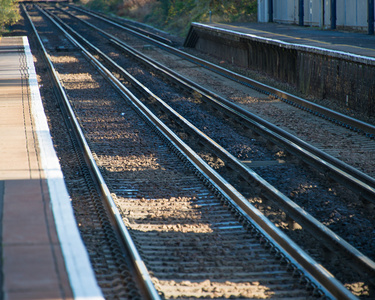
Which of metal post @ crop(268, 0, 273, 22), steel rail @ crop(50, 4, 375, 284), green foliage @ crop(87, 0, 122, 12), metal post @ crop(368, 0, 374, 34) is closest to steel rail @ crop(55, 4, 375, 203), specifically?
steel rail @ crop(50, 4, 375, 284)

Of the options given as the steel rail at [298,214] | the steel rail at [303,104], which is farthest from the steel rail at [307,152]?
the steel rail at [303,104]

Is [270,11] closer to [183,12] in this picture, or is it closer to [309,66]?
[183,12]

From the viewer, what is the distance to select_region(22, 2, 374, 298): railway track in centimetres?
604

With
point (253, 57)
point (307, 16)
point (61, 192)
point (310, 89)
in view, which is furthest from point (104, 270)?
point (307, 16)

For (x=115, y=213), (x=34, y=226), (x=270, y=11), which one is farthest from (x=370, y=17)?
(x=34, y=226)

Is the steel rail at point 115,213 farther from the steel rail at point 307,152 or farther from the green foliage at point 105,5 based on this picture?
the green foliage at point 105,5

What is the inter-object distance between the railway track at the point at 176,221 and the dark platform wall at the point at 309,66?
6684 millimetres

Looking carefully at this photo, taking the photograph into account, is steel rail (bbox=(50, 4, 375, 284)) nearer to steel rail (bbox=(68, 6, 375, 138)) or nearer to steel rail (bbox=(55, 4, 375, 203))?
steel rail (bbox=(55, 4, 375, 203))

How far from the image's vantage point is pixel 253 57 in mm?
23656

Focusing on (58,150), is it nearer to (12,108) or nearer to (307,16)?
(12,108)

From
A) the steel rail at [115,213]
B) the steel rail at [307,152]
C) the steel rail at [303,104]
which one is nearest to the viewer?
the steel rail at [115,213]

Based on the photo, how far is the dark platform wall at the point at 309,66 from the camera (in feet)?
48.1

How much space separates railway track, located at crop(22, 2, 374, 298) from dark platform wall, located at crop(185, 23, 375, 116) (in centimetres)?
668

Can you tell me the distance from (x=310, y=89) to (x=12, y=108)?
9460 millimetres
